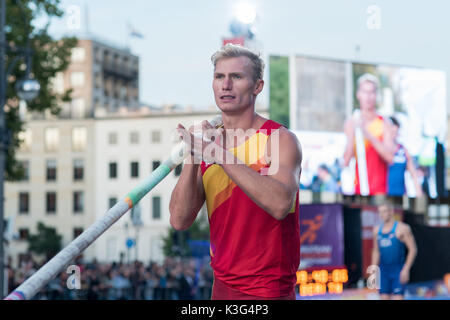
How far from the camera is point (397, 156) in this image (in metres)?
34.7

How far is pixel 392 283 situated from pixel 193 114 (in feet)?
213

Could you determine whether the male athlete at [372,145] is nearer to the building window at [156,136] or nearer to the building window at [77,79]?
the building window at [156,136]

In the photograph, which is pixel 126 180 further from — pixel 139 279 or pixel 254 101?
pixel 254 101

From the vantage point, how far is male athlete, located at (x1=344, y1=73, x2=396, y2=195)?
33406mm

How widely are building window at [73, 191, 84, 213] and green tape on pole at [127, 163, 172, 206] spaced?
81.3 m

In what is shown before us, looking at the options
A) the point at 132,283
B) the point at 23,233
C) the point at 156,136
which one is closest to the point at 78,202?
the point at 23,233

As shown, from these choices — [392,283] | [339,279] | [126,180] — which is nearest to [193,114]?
[126,180]

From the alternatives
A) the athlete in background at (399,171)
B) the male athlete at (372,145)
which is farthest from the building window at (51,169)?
the athlete in background at (399,171)

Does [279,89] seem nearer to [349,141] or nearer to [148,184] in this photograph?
[349,141]

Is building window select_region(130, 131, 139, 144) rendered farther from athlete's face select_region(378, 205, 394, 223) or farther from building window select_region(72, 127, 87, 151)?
athlete's face select_region(378, 205, 394, 223)

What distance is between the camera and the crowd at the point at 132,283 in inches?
800

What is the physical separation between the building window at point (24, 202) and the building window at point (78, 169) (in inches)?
214

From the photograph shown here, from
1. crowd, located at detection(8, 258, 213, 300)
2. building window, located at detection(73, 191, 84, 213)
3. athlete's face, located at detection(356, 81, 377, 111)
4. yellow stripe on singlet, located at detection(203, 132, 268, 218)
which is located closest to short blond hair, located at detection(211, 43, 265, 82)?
yellow stripe on singlet, located at detection(203, 132, 268, 218)

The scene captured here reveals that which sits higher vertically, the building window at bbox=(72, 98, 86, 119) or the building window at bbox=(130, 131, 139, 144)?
the building window at bbox=(72, 98, 86, 119)
